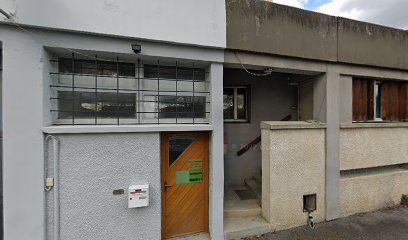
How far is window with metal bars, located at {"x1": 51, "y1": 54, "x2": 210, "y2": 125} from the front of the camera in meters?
3.48

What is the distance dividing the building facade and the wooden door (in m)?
0.02

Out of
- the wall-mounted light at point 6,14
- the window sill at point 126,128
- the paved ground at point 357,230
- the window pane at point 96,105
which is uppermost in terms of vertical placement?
the wall-mounted light at point 6,14

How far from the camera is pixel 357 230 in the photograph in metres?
4.51

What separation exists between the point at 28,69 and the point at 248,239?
4739mm

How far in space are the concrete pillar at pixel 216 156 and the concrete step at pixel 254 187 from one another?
1448 mm

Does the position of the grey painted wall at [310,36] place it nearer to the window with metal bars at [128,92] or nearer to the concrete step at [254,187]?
the window with metal bars at [128,92]

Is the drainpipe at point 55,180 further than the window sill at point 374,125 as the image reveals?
No

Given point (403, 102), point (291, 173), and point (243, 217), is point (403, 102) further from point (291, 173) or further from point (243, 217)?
point (243, 217)

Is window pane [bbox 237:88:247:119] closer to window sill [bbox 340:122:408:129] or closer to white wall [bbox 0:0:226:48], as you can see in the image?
window sill [bbox 340:122:408:129]

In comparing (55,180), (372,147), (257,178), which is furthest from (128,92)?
(372,147)

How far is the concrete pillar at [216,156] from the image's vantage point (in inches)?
158

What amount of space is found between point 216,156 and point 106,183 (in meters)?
1.95

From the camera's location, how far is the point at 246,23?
4141mm

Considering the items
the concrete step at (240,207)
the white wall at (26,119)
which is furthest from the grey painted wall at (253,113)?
the white wall at (26,119)
